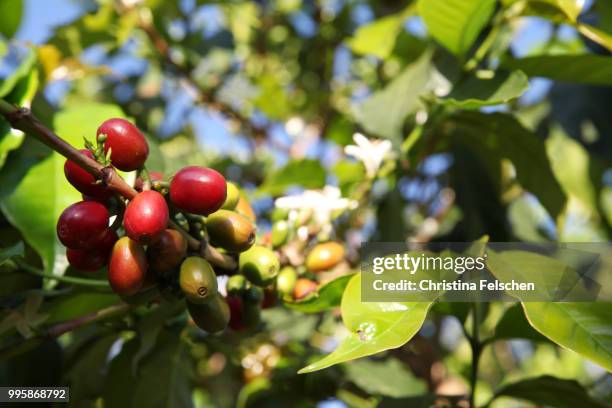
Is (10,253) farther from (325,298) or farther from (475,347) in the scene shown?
(475,347)

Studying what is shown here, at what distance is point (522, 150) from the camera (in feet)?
4.87

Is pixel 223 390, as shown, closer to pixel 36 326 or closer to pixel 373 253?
pixel 373 253

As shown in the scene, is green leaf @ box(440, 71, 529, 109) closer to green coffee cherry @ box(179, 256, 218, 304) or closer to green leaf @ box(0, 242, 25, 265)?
green coffee cherry @ box(179, 256, 218, 304)

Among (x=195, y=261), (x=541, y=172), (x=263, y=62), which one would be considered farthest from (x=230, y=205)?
(x=263, y=62)

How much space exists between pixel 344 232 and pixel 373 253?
0.64 m

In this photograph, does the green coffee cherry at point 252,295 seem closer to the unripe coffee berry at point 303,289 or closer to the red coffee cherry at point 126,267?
the unripe coffee berry at point 303,289

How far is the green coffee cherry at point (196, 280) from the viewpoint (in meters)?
0.80

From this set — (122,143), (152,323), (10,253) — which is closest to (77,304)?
(152,323)

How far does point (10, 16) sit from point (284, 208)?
78 centimetres

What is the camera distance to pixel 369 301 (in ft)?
2.93

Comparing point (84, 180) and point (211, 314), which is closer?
point (84, 180)

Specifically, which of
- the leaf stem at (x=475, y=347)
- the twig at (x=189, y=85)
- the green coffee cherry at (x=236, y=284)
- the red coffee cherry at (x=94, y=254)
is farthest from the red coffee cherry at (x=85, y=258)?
the twig at (x=189, y=85)

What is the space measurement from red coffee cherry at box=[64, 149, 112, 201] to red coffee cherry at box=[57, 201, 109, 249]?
0.05 feet

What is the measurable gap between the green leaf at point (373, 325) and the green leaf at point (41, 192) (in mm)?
511
